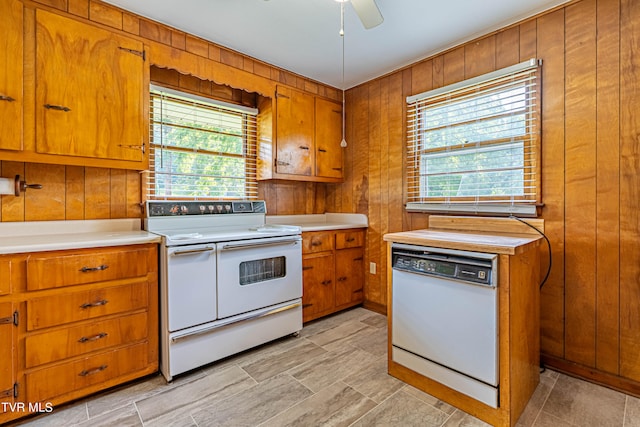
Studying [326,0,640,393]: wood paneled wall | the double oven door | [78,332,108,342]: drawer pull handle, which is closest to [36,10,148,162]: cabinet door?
the double oven door

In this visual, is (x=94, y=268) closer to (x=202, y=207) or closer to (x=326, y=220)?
(x=202, y=207)

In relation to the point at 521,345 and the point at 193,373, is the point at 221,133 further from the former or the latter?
the point at 521,345

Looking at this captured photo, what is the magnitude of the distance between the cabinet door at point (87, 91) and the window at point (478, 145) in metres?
2.22

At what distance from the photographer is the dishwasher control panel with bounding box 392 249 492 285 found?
1.57m

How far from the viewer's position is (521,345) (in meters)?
1.64

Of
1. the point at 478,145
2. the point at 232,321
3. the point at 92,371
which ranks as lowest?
the point at 92,371

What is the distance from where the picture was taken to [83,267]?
5.61ft

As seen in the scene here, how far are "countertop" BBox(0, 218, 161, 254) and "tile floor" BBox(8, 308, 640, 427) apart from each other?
88 centimetres

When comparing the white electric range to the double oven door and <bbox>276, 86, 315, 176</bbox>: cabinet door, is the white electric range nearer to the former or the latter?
the double oven door

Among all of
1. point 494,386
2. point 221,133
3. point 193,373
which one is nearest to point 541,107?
point 494,386

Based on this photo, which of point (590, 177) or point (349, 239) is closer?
point (590, 177)

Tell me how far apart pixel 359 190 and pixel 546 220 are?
5.56ft

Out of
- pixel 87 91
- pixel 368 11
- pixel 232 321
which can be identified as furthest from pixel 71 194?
pixel 368 11

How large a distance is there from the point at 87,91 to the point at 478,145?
8.82 ft
